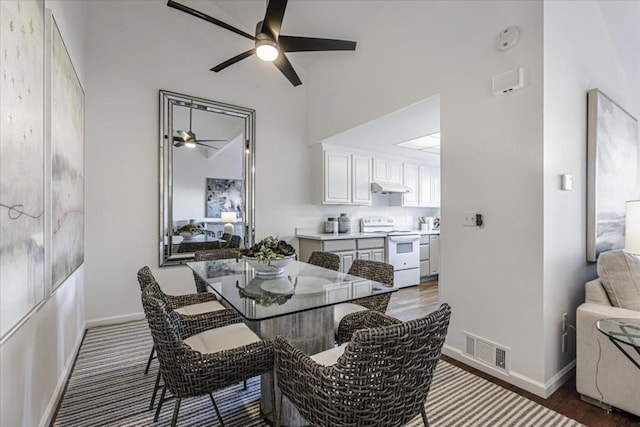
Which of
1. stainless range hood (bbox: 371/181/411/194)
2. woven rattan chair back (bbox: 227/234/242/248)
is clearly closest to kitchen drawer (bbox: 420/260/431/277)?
stainless range hood (bbox: 371/181/411/194)

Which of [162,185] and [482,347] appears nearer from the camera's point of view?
[482,347]

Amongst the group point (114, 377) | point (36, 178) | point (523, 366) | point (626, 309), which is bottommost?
point (114, 377)

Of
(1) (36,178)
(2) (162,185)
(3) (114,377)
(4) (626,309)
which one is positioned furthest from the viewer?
(2) (162,185)

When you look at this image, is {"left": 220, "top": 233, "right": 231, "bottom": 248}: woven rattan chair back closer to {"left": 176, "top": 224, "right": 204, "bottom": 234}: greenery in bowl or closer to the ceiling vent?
{"left": 176, "top": 224, "right": 204, "bottom": 234}: greenery in bowl

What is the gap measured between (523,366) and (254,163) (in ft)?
11.7

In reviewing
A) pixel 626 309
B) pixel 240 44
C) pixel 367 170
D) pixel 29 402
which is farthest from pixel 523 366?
pixel 240 44

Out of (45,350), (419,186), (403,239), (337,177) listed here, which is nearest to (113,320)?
(45,350)

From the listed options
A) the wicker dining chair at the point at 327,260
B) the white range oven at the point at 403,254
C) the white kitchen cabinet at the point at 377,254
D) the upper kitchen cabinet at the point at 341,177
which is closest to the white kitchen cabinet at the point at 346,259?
the white kitchen cabinet at the point at 377,254

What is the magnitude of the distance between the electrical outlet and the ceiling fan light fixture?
1.99 metres

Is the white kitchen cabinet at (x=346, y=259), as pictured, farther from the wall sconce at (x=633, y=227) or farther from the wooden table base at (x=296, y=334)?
the wall sconce at (x=633, y=227)

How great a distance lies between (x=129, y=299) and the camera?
3391 millimetres

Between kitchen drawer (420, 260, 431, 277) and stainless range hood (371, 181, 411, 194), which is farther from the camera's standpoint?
kitchen drawer (420, 260, 431, 277)

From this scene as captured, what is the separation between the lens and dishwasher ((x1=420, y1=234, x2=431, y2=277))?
5262mm

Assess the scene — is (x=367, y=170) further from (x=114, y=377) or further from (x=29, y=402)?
(x=29, y=402)
